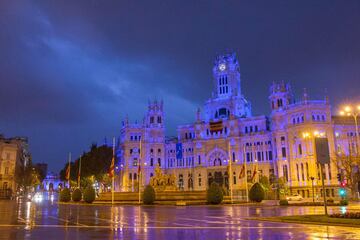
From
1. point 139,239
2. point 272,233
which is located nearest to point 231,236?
point 272,233

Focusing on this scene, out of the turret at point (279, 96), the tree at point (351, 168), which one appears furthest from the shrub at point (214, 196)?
the turret at point (279, 96)

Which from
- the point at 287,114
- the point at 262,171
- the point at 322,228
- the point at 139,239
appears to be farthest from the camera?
the point at 262,171

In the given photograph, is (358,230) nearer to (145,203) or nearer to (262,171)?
(145,203)

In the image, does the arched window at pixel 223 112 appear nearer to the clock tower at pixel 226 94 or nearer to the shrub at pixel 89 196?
the clock tower at pixel 226 94

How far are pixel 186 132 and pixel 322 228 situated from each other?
104388mm

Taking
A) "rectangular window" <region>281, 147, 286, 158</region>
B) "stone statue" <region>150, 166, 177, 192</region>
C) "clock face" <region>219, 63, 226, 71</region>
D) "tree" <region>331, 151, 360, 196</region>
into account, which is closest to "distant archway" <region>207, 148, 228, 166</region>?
"rectangular window" <region>281, 147, 286, 158</region>

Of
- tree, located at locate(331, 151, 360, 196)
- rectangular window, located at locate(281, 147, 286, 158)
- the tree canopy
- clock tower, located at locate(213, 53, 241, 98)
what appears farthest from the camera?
clock tower, located at locate(213, 53, 241, 98)

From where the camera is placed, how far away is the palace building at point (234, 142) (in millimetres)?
91625

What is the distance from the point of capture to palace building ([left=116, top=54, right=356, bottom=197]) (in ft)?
301

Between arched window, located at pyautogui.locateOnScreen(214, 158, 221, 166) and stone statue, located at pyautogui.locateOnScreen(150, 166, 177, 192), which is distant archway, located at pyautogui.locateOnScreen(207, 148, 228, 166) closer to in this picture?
arched window, located at pyautogui.locateOnScreen(214, 158, 221, 166)

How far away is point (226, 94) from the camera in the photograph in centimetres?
12719

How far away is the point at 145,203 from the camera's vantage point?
53.2m

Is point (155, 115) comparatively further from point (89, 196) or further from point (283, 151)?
point (89, 196)

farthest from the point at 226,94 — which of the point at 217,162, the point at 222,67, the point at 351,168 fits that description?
the point at 351,168
